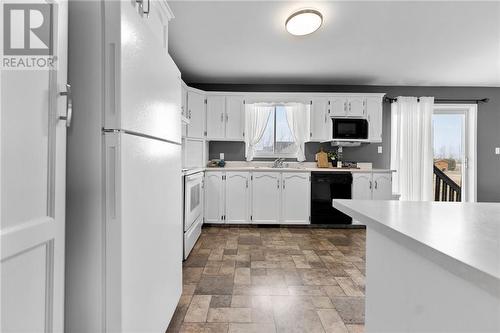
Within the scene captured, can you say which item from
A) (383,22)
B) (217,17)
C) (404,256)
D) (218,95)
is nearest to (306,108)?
(218,95)

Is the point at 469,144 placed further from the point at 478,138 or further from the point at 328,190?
the point at 328,190

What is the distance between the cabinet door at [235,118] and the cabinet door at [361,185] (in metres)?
1.96

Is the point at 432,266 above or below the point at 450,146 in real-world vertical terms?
below

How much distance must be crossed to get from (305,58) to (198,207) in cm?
248

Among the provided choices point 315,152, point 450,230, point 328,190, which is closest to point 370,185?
point 328,190

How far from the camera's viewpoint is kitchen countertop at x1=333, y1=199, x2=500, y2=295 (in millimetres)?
427

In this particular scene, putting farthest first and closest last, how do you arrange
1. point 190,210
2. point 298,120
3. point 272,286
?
point 298,120, point 190,210, point 272,286

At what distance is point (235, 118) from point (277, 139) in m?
0.85

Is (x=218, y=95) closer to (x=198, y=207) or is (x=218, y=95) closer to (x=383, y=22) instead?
(x=198, y=207)

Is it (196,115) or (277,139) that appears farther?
(277,139)

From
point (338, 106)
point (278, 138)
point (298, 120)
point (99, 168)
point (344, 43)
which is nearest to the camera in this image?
point (99, 168)

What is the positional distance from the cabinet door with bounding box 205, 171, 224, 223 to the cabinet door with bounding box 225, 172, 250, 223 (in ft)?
0.31

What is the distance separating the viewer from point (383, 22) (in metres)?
2.78

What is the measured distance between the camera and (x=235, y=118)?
15.0ft
